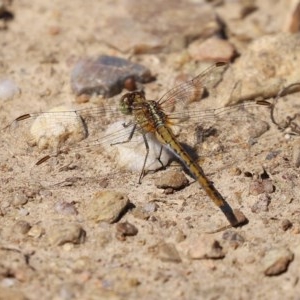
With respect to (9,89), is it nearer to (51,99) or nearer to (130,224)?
(51,99)

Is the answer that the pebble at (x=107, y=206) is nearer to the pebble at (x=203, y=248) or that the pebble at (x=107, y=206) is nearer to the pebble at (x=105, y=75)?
the pebble at (x=203, y=248)

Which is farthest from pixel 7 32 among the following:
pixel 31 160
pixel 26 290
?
pixel 26 290

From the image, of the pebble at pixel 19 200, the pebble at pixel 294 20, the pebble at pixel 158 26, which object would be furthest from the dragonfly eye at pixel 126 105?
the pebble at pixel 294 20

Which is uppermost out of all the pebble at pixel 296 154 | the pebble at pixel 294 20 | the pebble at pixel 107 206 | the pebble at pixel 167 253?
the pebble at pixel 294 20

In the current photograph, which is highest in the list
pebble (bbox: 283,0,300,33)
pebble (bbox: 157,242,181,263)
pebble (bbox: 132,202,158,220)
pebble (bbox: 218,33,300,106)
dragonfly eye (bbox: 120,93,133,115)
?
pebble (bbox: 283,0,300,33)

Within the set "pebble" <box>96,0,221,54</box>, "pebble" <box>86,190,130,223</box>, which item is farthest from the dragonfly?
"pebble" <box>96,0,221,54</box>

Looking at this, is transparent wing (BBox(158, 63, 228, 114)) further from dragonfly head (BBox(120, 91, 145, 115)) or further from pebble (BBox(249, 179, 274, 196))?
pebble (BBox(249, 179, 274, 196))
